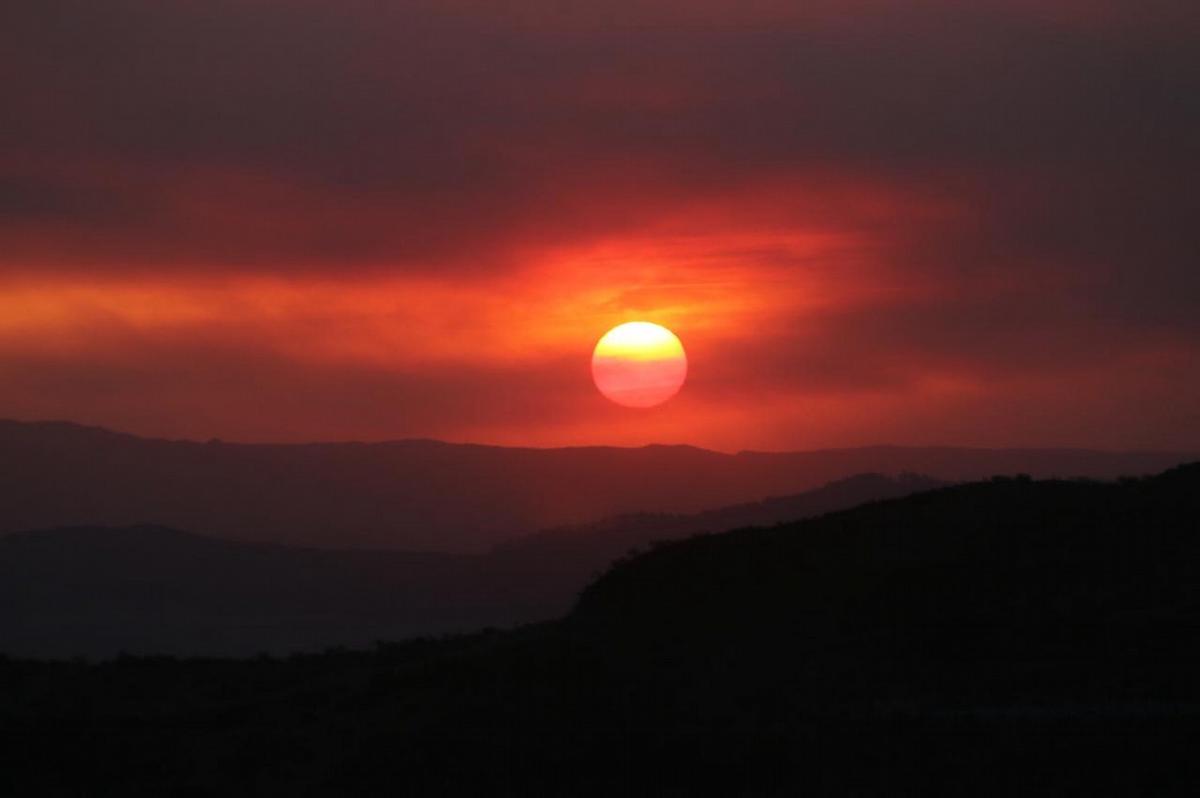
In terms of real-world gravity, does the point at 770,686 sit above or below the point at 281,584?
below

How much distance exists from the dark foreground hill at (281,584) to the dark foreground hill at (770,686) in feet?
234

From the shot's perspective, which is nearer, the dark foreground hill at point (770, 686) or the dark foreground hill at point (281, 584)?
the dark foreground hill at point (770, 686)

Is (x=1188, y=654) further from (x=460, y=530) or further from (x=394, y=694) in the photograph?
(x=460, y=530)

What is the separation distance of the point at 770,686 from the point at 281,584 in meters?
132

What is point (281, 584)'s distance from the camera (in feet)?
488

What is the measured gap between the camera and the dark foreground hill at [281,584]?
111 meters

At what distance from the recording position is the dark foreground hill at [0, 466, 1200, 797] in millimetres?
17562

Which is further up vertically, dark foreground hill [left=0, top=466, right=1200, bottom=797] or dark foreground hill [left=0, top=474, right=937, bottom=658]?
dark foreground hill [left=0, top=474, right=937, bottom=658]

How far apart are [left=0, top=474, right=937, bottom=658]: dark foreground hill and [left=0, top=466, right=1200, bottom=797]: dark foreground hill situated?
2809 inches

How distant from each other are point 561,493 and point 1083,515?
6724 inches

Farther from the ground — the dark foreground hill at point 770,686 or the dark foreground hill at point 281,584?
the dark foreground hill at point 281,584

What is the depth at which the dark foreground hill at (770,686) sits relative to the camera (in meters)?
17.6

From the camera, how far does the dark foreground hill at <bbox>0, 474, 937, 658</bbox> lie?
111m

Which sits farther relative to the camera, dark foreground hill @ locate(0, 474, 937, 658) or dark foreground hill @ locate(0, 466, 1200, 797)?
dark foreground hill @ locate(0, 474, 937, 658)
